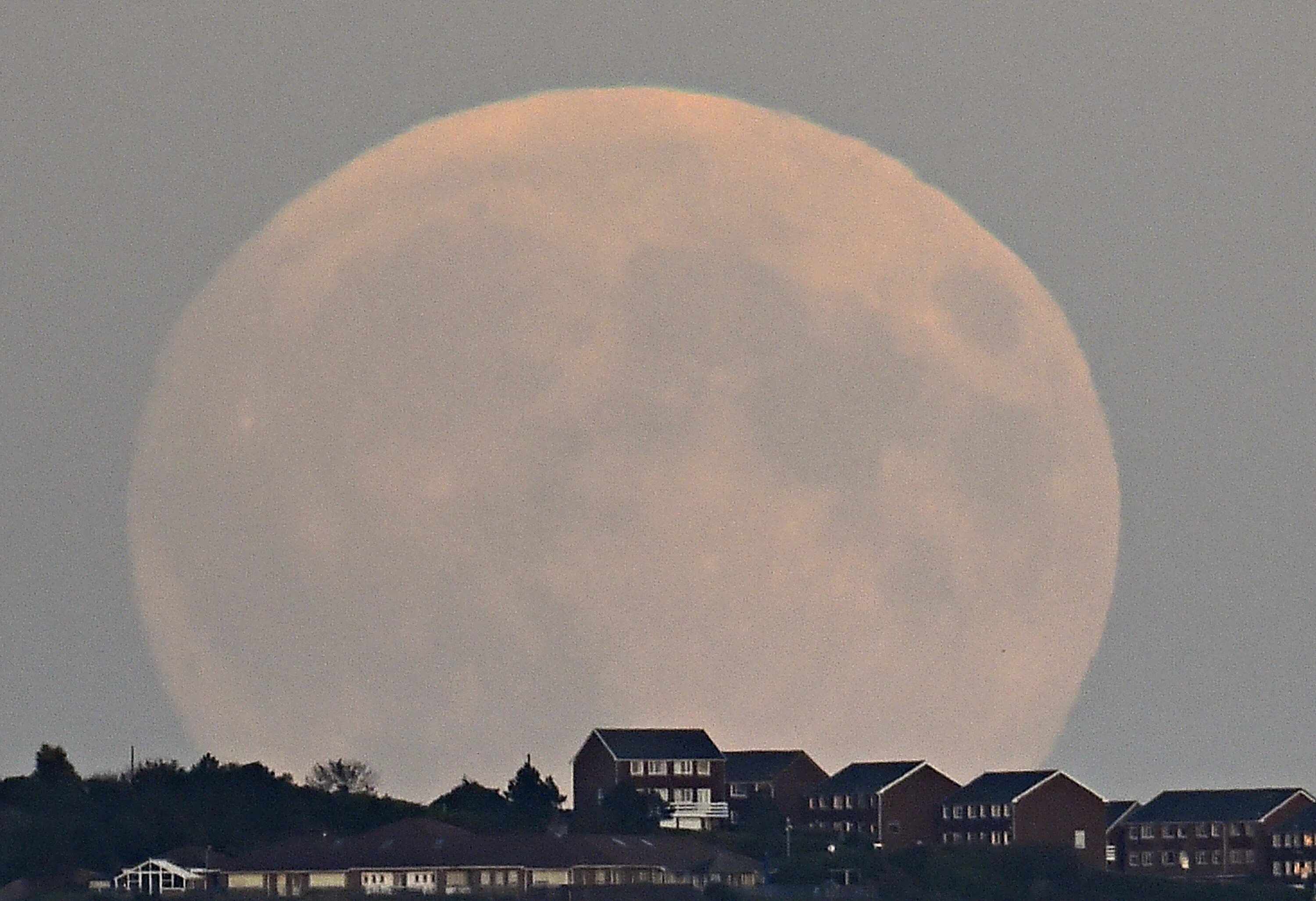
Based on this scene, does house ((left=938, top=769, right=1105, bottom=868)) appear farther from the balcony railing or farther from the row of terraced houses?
the balcony railing

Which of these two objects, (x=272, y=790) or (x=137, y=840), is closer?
(x=137, y=840)

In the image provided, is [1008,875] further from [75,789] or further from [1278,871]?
[75,789]

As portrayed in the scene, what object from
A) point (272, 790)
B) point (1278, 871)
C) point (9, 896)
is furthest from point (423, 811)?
point (1278, 871)

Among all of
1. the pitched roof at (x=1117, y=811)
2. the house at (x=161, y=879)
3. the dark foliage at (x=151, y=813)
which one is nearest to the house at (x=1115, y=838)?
the pitched roof at (x=1117, y=811)

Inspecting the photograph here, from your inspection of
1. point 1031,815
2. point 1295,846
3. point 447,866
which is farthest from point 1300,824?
point 447,866

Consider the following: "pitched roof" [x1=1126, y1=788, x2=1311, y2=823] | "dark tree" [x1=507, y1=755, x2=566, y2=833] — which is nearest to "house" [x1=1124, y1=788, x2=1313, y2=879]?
"pitched roof" [x1=1126, y1=788, x2=1311, y2=823]

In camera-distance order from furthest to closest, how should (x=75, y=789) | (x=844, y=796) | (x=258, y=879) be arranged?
(x=844, y=796)
(x=75, y=789)
(x=258, y=879)
